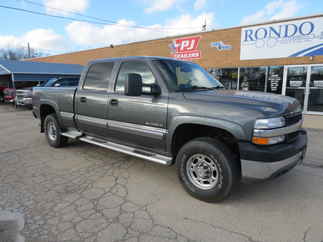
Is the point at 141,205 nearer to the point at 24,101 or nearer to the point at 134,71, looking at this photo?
the point at 134,71

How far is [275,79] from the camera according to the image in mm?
11297

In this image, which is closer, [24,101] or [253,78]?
[253,78]

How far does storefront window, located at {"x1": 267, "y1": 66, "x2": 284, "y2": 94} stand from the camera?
36.5 ft

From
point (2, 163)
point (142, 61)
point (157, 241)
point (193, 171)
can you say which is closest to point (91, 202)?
point (157, 241)

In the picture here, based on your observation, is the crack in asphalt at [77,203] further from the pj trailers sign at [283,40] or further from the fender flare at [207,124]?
the pj trailers sign at [283,40]

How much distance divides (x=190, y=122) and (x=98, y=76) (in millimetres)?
2326

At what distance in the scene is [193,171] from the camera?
10.5 ft

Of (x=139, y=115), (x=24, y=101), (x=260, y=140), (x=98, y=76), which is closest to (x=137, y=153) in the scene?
(x=139, y=115)

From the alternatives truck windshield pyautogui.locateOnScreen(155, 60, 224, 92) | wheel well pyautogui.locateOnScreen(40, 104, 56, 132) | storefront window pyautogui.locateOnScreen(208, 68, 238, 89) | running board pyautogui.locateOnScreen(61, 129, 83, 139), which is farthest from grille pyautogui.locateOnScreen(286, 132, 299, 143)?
storefront window pyautogui.locateOnScreen(208, 68, 238, 89)

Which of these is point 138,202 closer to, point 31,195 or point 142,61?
point 31,195

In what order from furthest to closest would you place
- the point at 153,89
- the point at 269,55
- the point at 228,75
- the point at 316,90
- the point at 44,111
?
the point at 228,75, the point at 269,55, the point at 316,90, the point at 44,111, the point at 153,89

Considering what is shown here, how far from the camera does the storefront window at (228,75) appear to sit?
12641mm

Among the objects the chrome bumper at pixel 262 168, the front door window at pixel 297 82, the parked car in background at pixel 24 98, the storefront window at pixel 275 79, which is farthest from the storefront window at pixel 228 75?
the parked car in background at pixel 24 98

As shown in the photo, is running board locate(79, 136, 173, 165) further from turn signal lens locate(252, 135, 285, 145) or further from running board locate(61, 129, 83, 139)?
turn signal lens locate(252, 135, 285, 145)
